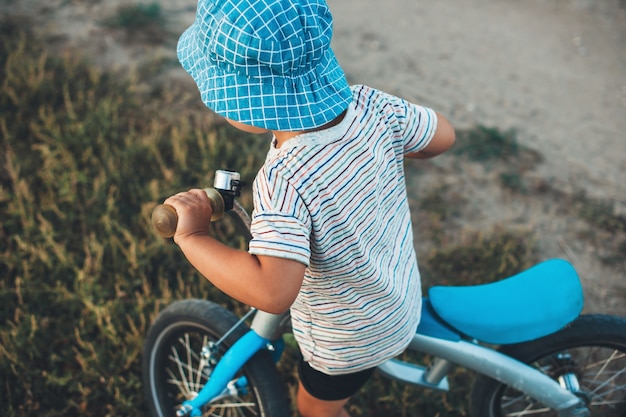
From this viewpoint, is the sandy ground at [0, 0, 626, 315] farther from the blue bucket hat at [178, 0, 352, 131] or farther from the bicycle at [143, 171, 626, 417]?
the blue bucket hat at [178, 0, 352, 131]

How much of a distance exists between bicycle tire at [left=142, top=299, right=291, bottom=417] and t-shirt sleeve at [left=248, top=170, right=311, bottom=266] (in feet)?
2.51

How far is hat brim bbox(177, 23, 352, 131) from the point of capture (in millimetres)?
1248

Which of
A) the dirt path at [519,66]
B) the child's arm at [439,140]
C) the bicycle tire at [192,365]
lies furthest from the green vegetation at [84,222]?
the dirt path at [519,66]

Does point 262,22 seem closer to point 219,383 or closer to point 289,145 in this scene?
point 289,145

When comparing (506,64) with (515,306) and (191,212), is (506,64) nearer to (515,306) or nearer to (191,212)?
(515,306)

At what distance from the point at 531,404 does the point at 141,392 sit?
5.47 feet

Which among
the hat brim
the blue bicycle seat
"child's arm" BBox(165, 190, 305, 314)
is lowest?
the blue bicycle seat

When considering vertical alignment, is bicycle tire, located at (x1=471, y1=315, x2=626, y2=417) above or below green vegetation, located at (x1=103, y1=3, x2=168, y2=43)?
below

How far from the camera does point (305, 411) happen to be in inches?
76.7

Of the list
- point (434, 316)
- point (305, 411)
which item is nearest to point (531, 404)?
point (434, 316)

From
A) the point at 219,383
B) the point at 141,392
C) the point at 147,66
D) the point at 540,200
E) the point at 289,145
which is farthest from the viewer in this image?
the point at 147,66

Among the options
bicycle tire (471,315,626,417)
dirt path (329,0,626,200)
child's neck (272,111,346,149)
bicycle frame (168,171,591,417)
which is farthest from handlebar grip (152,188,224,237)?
dirt path (329,0,626,200)

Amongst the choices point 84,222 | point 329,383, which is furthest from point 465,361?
point 84,222

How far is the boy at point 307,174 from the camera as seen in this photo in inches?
48.3
